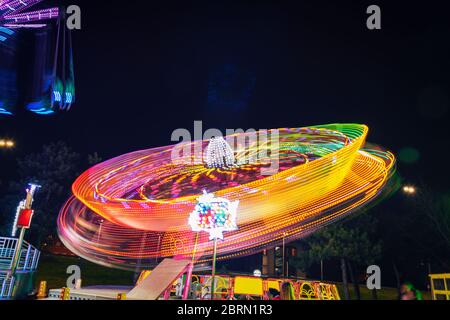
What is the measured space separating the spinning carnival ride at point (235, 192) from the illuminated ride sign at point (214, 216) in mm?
2747

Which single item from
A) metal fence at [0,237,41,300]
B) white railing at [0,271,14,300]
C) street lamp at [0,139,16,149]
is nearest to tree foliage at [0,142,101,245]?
street lamp at [0,139,16,149]

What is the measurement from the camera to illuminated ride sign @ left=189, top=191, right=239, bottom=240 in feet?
37.8

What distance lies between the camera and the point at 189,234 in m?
21.5

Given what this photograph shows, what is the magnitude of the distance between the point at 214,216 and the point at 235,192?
188 inches

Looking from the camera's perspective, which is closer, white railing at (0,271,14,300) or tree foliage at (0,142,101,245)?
white railing at (0,271,14,300)

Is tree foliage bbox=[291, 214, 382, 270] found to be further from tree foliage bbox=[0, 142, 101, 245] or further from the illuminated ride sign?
tree foliage bbox=[0, 142, 101, 245]

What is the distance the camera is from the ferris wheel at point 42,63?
2467 cm

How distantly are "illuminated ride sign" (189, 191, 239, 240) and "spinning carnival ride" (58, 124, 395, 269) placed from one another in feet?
9.01

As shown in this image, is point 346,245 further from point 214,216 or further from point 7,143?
point 7,143

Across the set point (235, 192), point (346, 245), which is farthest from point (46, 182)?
point (346, 245)

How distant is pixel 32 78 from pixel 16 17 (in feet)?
14.9

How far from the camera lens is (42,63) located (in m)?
26.3
